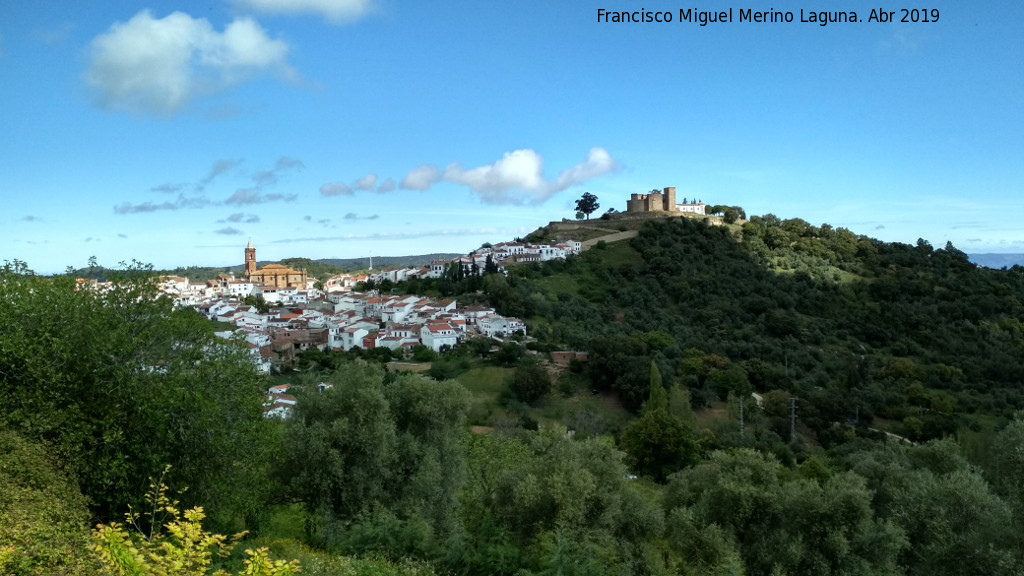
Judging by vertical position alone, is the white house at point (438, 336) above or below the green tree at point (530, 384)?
above

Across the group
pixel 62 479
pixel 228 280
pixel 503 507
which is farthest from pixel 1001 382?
pixel 228 280

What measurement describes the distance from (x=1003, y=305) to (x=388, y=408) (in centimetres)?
5411

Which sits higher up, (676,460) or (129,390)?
(129,390)

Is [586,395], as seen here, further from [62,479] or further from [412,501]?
[62,479]

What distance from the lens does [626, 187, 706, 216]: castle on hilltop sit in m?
73.9

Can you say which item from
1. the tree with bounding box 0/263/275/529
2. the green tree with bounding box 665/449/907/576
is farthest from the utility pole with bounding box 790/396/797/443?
the tree with bounding box 0/263/275/529

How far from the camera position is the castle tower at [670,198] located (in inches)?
2921

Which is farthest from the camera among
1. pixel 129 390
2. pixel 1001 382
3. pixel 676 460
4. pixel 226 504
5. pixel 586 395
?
pixel 1001 382

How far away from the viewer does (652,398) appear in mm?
29000

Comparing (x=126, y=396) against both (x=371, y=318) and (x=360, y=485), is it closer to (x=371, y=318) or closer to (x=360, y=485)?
(x=360, y=485)

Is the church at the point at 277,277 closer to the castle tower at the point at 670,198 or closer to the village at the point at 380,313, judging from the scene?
the village at the point at 380,313

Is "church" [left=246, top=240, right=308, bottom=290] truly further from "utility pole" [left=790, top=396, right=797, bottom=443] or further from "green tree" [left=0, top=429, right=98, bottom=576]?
"green tree" [left=0, top=429, right=98, bottom=576]

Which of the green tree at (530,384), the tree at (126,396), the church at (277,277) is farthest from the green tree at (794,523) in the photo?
the church at (277,277)

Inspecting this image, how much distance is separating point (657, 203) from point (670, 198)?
1795mm
